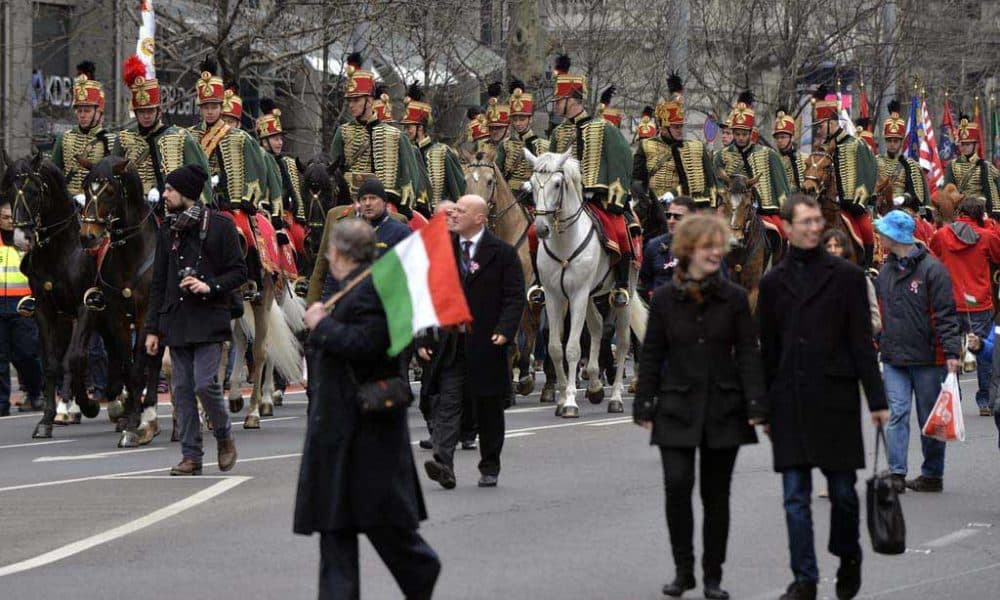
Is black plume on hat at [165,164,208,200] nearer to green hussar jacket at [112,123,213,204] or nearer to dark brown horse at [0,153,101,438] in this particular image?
green hussar jacket at [112,123,213,204]

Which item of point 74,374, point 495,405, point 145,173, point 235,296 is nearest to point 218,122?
point 145,173

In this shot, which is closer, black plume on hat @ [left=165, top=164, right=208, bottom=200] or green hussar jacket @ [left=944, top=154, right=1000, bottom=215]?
black plume on hat @ [left=165, top=164, right=208, bottom=200]

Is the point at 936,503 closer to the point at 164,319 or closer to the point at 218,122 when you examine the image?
the point at 164,319

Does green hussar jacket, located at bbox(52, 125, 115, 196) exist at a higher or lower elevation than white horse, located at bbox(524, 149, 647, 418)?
higher

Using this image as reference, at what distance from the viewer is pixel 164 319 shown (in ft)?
49.0

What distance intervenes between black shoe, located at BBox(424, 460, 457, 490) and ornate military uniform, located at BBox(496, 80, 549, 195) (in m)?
9.05

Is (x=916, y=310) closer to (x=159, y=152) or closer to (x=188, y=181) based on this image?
(x=188, y=181)

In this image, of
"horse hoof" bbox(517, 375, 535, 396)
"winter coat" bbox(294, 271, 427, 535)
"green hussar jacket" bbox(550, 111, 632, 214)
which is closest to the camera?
"winter coat" bbox(294, 271, 427, 535)

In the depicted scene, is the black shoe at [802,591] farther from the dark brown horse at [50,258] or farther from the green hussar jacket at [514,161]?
the green hussar jacket at [514,161]

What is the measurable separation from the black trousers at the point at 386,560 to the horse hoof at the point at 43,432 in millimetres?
10198

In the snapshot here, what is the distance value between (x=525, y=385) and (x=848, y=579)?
12657 millimetres

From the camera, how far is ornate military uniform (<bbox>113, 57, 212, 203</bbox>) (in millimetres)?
18625

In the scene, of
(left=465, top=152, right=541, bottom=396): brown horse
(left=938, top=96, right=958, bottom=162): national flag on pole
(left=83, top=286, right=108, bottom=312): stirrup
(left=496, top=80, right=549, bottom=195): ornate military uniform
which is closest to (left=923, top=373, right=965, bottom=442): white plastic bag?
(left=465, top=152, right=541, bottom=396): brown horse

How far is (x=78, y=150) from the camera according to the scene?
64.6ft
